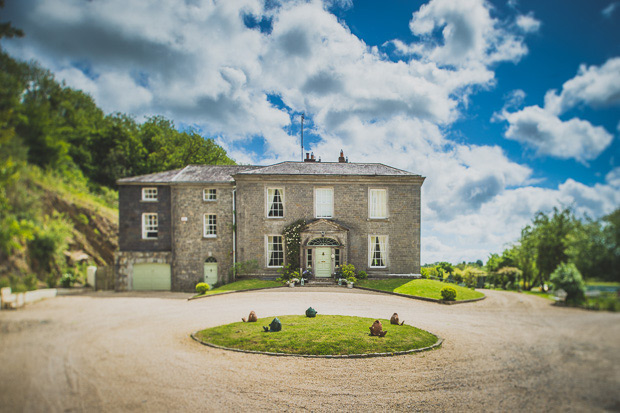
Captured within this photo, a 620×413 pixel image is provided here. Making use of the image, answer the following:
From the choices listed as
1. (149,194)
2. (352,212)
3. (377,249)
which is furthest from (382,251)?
(149,194)

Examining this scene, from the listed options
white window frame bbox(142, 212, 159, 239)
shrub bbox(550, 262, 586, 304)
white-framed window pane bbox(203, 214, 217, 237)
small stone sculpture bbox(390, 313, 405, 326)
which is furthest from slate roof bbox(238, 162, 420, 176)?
shrub bbox(550, 262, 586, 304)

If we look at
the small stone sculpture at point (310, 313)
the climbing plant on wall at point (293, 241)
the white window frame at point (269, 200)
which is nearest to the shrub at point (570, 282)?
the small stone sculpture at point (310, 313)

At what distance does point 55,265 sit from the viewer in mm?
2602

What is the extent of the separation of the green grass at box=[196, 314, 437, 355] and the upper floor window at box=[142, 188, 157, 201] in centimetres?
488

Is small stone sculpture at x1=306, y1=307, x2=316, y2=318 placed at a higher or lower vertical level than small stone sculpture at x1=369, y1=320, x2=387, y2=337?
higher

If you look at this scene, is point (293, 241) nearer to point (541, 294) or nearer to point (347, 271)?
point (347, 271)

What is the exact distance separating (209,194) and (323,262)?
10199mm

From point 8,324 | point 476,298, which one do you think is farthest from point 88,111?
point 476,298

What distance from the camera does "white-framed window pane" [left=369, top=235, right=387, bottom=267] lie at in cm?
1862

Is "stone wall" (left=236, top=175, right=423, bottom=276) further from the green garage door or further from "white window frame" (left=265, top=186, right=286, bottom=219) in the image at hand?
the green garage door

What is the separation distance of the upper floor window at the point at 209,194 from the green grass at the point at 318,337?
588 cm

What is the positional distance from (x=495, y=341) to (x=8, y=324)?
15.5ft

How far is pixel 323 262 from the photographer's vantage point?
20.9 metres

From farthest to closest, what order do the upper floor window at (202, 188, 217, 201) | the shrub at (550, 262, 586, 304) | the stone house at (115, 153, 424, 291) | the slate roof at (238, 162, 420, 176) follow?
the slate roof at (238, 162, 420, 176), the stone house at (115, 153, 424, 291), the upper floor window at (202, 188, 217, 201), the shrub at (550, 262, 586, 304)
